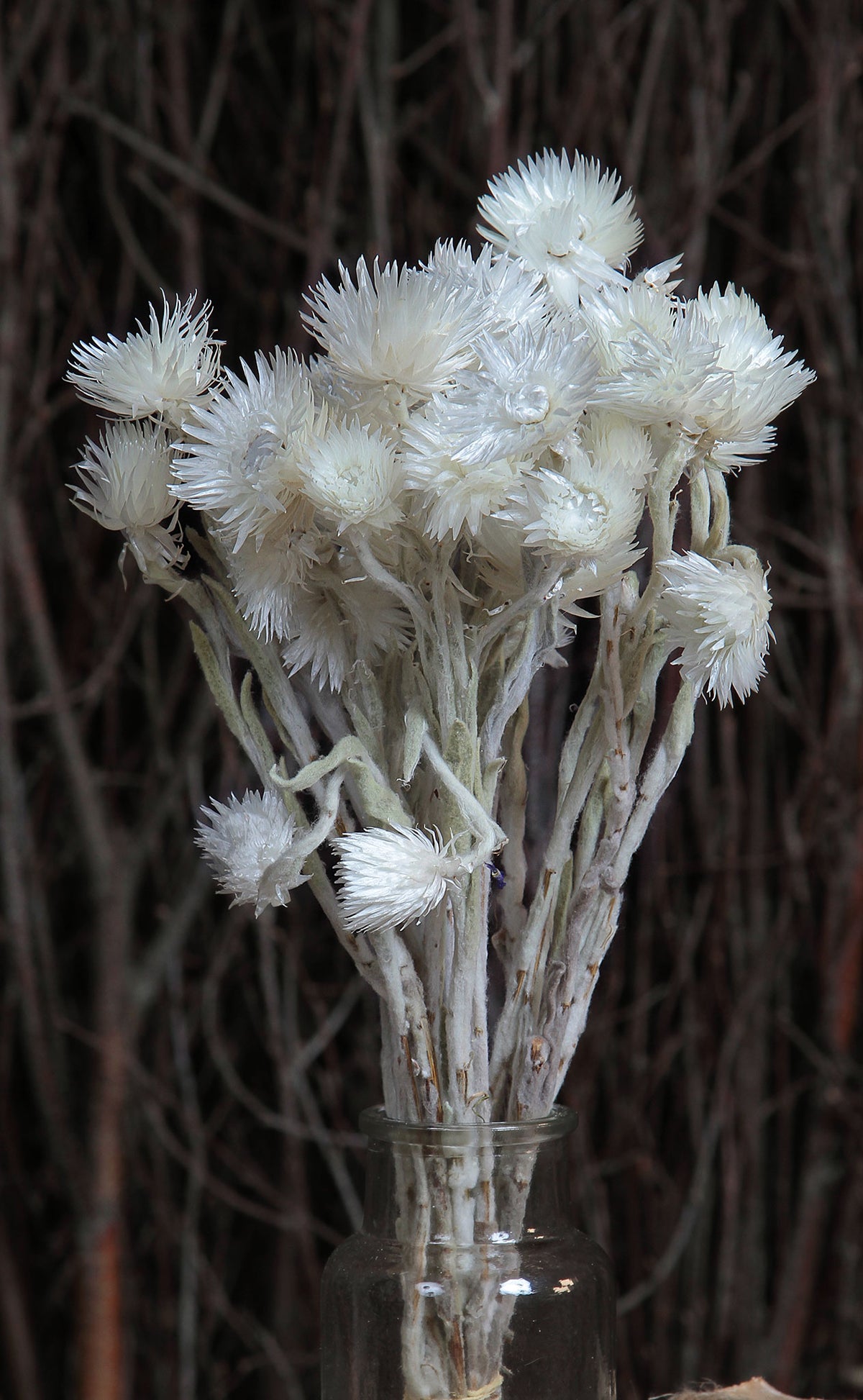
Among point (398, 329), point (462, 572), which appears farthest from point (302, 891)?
point (398, 329)

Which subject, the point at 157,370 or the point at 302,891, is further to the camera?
the point at 302,891

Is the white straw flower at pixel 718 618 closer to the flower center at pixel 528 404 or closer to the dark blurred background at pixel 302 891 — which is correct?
the flower center at pixel 528 404

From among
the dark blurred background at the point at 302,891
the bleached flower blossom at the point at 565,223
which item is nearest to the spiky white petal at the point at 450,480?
the bleached flower blossom at the point at 565,223

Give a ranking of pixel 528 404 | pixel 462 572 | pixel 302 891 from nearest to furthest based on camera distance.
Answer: pixel 528 404, pixel 462 572, pixel 302 891

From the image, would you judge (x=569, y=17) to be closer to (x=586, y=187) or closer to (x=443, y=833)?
(x=586, y=187)

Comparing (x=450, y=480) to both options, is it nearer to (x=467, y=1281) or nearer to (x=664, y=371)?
(x=664, y=371)

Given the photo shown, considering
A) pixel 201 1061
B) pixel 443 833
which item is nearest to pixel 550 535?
pixel 443 833

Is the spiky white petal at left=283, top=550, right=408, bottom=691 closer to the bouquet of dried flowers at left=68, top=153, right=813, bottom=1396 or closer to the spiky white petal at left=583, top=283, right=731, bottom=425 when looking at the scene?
the bouquet of dried flowers at left=68, top=153, right=813, bottom=1396

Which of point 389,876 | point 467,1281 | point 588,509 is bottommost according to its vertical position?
point 467,1281
